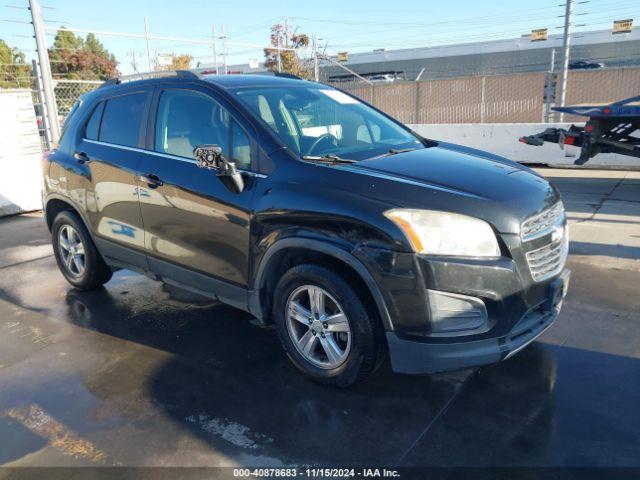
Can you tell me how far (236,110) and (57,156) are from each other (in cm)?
247

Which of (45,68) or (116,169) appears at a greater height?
(45,68)

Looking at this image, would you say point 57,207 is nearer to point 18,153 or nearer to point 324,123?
point 324,123

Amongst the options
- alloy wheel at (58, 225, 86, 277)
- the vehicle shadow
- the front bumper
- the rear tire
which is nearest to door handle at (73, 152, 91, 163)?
the rear tire

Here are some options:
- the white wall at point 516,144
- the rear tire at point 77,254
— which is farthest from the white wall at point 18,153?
the white wall at point 516,144

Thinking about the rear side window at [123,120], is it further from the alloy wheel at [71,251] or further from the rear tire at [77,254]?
the alloy wheel at [71,251]

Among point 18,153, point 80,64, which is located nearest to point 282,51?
point 80,64

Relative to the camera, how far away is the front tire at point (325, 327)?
3.08 m

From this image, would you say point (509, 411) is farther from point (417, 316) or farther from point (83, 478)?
point (83, 478)

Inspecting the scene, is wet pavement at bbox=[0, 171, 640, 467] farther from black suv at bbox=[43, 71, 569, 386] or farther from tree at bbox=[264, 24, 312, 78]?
tree at bbox=[264, 24, 312, 78]

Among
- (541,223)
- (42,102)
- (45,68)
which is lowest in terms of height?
(541,223)

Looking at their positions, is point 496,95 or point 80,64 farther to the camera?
point 80,64

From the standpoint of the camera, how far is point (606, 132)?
28.0 ft

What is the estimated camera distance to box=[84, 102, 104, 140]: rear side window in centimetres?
478

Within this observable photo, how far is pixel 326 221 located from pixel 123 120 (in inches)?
93.9
